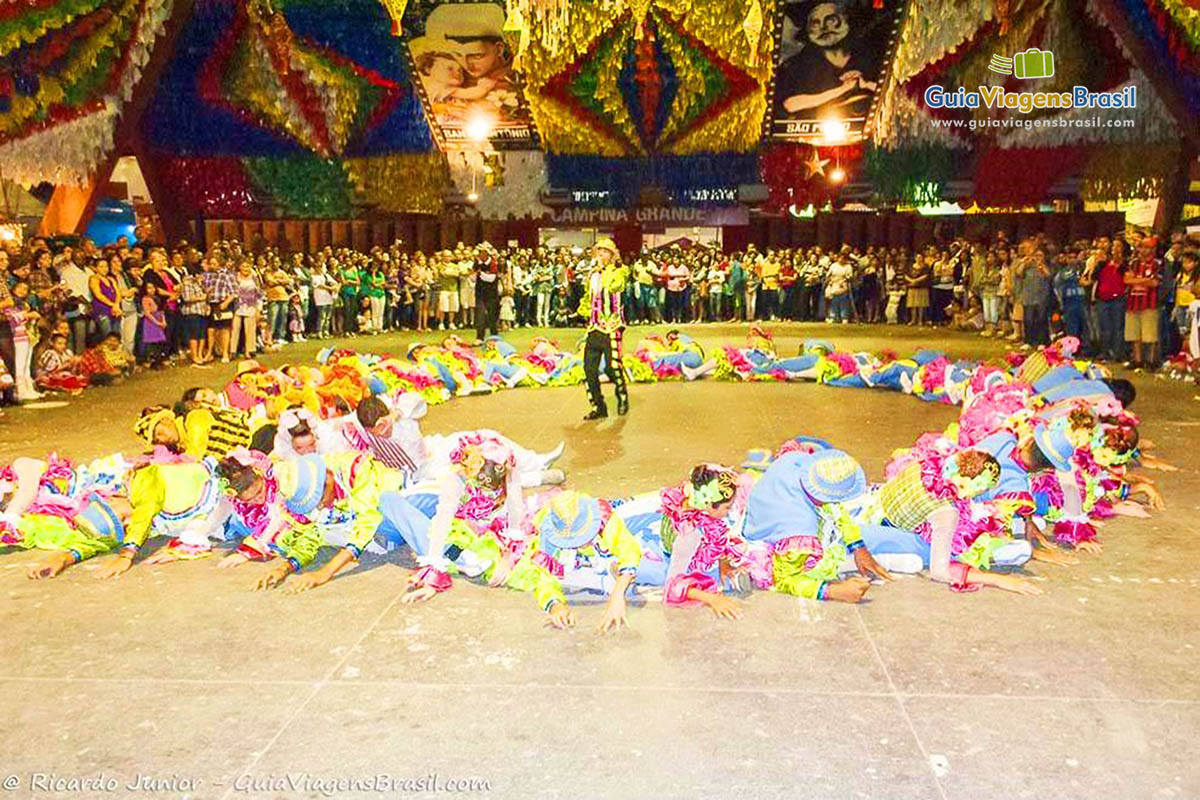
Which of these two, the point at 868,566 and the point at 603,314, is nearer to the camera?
the point at 868,566

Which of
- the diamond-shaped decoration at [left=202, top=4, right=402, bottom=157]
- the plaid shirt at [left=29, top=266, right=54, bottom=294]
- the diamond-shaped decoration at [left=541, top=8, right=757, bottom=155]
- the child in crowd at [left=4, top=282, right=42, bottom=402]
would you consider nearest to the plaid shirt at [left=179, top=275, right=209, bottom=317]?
the plaid shirt at [left=29, top=266, right=54, bottom=294]

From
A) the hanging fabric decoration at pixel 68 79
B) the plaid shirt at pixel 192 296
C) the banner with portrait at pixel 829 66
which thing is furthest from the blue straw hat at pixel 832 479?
the banner with portrait at pixel 829 66

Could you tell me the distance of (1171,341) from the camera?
12305 millimetres

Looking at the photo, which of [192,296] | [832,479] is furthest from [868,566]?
[192,296]

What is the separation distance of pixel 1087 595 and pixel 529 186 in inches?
854

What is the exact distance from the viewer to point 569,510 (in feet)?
14.4

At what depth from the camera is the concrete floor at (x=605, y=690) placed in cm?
310

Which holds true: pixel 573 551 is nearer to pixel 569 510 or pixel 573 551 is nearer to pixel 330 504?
pixel 569 510

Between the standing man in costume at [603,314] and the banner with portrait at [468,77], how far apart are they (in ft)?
35.6

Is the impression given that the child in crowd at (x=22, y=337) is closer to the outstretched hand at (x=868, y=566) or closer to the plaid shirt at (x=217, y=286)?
the plaid shirt at (x=217, y=286)

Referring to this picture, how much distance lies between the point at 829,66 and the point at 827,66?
0.04 m

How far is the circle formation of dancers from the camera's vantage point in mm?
4453

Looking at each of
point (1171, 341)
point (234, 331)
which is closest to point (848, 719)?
point (1171, 341)

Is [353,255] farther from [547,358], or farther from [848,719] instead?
[848,719]
